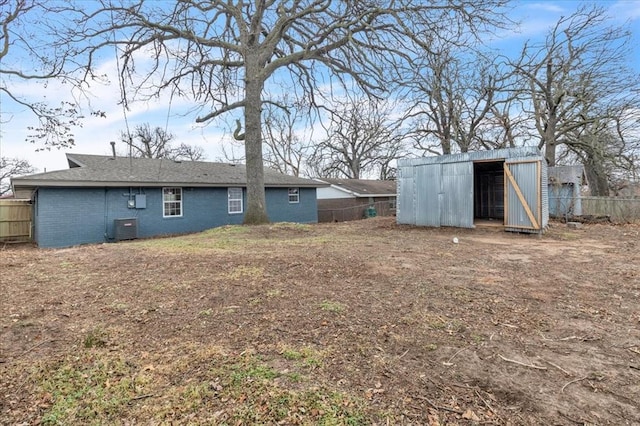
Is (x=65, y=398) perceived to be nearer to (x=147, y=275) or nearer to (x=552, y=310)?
(x=147, y=275)

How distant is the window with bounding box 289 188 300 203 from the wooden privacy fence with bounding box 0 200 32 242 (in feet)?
37.8

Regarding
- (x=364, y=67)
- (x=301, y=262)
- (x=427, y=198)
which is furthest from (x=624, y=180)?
(x=301, y=262)

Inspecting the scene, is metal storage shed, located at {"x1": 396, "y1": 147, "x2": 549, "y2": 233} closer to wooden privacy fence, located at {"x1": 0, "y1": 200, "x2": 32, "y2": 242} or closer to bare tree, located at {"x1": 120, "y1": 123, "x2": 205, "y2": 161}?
wooden privacy fence, located at {"x1": 0, "y1": 200, "x2": 32, "y2": 242}

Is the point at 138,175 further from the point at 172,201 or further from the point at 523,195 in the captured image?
the point at 523,195

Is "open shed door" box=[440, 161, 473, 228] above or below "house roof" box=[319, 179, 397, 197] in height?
below

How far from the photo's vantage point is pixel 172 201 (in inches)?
576

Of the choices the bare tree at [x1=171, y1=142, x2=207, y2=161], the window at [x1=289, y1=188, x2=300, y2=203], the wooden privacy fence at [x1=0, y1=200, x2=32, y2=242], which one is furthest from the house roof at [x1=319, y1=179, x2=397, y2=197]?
the bare tree at [x1=171, y1=142, x2=207, y2=161]

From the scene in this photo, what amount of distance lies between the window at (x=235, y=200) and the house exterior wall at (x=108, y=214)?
242mm

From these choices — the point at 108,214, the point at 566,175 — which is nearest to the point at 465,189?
the point at 566,175

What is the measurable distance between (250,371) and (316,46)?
12139 millimetres

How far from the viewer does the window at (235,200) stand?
54.1 feet

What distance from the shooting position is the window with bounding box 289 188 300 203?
18.9 m

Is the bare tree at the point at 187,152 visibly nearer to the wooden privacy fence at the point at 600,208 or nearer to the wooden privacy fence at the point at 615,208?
the wooden privacy fence at the point at 600,208

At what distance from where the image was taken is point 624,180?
65.5 feet
